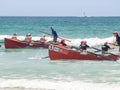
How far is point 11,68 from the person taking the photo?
1795cm

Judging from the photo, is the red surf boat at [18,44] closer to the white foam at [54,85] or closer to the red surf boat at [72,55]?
the red surf boat at [72,55]

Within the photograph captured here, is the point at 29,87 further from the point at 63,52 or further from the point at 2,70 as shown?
the point at 63,52

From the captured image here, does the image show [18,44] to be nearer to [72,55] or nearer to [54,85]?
[72,55]

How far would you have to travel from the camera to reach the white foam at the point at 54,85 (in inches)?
537

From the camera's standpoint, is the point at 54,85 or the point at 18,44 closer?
the point at 54,85

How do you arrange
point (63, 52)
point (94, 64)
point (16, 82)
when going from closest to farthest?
1. point (16, 82)
2. point (94, 64)
3. point (63, 52)

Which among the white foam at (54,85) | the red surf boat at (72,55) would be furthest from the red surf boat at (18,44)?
the white foam at (54,85)

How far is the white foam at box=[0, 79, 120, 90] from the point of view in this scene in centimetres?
1363

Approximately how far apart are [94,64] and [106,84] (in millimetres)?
5489

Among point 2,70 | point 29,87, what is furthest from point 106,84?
point 2,70

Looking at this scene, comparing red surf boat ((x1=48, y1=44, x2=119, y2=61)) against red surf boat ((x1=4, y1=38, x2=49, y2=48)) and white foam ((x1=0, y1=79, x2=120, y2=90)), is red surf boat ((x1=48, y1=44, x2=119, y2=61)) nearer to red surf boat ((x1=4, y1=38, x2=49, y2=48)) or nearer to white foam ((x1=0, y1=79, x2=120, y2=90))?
white foam ((x1=0, y1=79, x2=120, y2=90))

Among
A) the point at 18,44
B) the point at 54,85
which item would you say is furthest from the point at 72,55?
the point at 18,44

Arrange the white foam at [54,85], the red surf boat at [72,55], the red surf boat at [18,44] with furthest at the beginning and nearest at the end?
1. the red surf boat at [18,44]
2. the red surf boat at [72,55]
3. the white foam at [54,85]

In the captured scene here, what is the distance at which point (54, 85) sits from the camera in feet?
46.0
